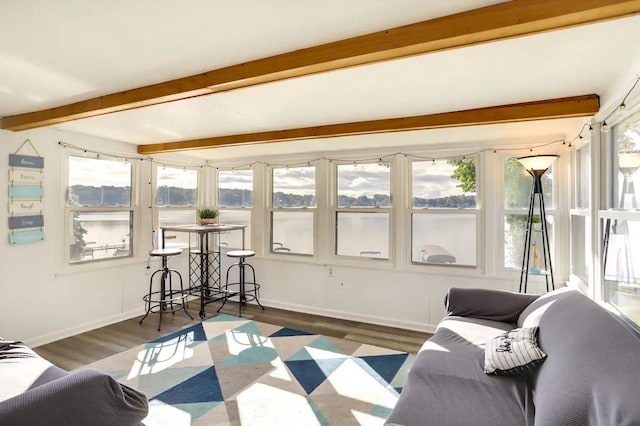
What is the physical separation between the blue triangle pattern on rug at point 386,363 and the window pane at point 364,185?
76.4 inches

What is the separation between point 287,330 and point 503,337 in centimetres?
256

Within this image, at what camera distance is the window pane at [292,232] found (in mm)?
5090

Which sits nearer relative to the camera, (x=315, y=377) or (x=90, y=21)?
(x=90, y=21)

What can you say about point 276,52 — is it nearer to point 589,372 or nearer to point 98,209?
point 589,372

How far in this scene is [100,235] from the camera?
14.2 ft

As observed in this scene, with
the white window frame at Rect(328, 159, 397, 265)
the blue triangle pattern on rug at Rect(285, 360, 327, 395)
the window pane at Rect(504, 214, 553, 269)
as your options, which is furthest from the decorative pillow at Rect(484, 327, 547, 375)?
the white window frame at Rect(328, 159, 397, 265)

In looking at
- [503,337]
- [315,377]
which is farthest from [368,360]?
[503,337]

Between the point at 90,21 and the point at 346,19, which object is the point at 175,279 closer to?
the point at 90,21

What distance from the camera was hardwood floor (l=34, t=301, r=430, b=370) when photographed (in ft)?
11.1

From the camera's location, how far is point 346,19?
1.54m

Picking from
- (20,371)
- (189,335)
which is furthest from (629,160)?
(189,335)

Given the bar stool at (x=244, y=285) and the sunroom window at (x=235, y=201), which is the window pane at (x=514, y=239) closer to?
the bar stool at (x=244, y=285)

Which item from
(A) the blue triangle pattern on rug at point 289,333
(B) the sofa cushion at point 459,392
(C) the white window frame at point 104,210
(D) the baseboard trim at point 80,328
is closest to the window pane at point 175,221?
(C) the white window frame at point 104,210

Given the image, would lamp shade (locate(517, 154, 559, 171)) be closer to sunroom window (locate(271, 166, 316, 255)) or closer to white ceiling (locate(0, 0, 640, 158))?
white ceiling (locate(0, 0, 640, 158))
